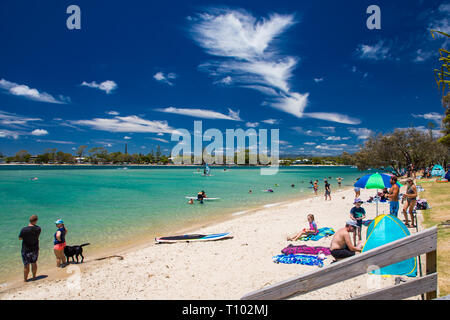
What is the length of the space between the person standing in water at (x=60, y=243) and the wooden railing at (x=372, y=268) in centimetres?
833

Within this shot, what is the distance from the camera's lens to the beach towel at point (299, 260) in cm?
702

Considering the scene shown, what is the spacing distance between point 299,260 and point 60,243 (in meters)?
7.95

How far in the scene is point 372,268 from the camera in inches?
82.1

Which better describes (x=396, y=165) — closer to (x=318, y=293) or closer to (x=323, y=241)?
(x=323, y=241)

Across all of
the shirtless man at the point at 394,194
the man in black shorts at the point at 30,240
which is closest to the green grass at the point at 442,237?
the shirtless man at the point at 394,194

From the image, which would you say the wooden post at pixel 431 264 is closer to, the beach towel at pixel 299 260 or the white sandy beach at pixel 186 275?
the white sandy beach at pixel 186 275

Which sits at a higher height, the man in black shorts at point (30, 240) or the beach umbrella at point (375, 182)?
the beach umbrella at point (375, 182)

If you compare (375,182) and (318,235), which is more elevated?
(375,182)

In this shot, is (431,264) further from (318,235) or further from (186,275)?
(318,235)

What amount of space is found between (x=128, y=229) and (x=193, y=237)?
18.7 feet

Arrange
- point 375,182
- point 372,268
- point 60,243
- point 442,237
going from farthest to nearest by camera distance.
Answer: point 375,182 < point 60,243 < point 442,237 < point 372,268

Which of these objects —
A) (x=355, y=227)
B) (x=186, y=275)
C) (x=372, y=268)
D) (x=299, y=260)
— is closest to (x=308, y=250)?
(x=299, y=260)
